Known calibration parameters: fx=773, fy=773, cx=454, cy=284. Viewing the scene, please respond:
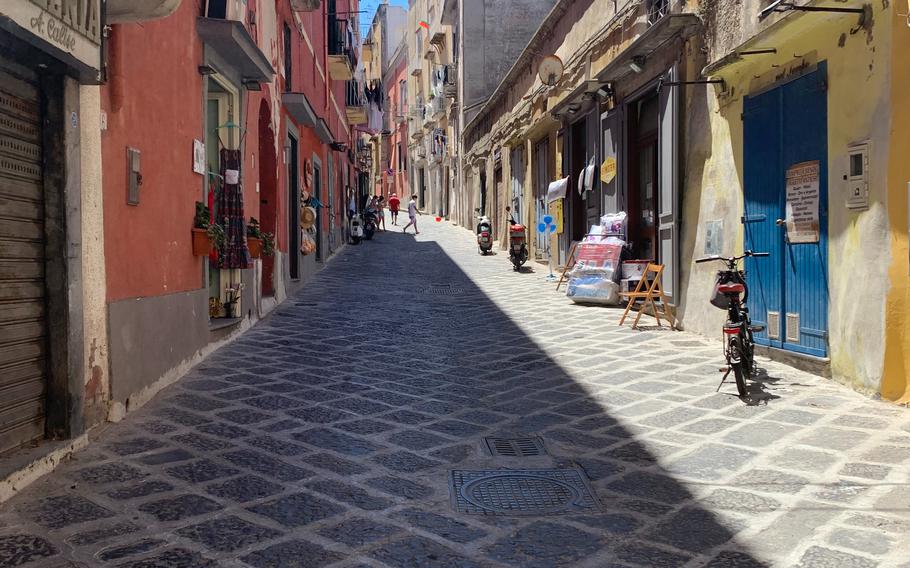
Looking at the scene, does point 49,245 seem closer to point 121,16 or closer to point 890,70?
point 121,16

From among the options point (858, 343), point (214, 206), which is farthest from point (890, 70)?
point (214, 206)

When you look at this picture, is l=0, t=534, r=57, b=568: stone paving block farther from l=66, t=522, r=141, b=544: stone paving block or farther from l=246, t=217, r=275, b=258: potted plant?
l=246, t=217, r=275, b=258: potted plant

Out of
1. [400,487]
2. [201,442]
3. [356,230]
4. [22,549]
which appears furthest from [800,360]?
[356,230]

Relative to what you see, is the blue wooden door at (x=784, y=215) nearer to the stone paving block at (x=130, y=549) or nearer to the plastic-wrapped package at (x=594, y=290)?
the plastic-wrapped package at (x=594, y=290)

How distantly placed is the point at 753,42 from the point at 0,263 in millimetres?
5643

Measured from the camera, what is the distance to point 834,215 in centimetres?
588

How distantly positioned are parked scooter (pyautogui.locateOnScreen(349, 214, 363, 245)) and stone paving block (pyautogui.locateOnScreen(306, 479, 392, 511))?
66.2ft

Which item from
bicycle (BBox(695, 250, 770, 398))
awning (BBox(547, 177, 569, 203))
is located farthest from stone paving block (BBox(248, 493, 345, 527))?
awning (BBox(547, 177, 569, 203))

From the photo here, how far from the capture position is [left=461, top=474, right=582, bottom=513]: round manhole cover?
353cm

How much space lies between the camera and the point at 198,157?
696cm

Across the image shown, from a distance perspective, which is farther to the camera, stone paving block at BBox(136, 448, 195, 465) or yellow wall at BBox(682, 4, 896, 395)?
yellow wall at BBox(682, 4, 896, 395)

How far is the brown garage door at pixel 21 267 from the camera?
3.77 meters

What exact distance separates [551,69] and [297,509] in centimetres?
1223

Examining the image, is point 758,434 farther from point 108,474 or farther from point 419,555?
point 108,474
